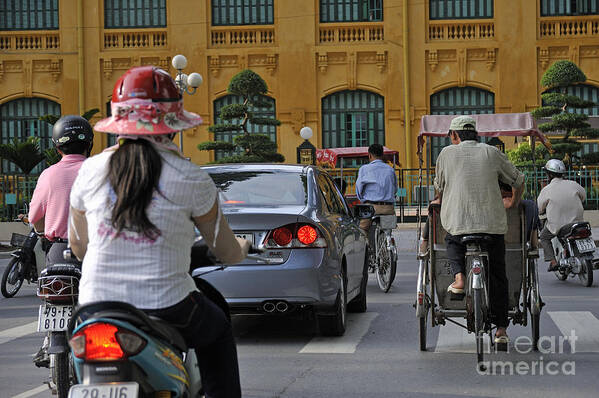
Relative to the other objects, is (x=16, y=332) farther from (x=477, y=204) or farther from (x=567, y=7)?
(x=567, y=7)

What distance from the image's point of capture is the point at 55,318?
5.81 m

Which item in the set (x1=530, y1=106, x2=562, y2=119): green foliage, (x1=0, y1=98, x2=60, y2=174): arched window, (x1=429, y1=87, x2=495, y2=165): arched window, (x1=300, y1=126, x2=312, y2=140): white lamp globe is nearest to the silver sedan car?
(x1=530, y1=106, x2=562, y2=119): green foliage

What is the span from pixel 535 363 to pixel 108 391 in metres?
4.73

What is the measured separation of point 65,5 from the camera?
132 feet

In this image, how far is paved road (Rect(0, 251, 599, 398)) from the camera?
21.7 ft

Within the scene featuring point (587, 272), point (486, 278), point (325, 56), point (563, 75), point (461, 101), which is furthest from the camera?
point (461, 101)

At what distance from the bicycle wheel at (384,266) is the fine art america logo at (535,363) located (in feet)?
14.1

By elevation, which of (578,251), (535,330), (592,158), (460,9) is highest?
(460,9)

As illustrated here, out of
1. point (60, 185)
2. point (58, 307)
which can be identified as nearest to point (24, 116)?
point (60, 185)

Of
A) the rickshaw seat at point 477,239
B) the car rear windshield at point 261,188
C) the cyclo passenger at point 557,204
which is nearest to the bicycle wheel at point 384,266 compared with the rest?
the cyclo passenger at point 557,204

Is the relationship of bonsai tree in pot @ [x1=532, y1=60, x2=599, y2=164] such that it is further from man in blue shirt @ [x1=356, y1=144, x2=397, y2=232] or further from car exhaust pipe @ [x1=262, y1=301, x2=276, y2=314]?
car exhaust pipe @ [x1=262, y1=301, x2=276, y2=314]

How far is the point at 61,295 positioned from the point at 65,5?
36.2 meters

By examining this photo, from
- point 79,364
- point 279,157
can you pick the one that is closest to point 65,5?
point 279,157

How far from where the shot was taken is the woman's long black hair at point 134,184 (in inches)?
141
